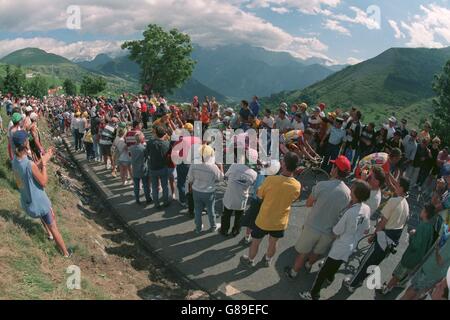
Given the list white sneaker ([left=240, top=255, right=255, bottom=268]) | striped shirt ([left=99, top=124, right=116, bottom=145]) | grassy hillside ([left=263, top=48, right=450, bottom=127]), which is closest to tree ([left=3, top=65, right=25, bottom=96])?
striped shirt ([left=99, top=124, right=116, bottom=145])

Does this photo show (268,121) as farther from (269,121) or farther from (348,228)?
(348,228)

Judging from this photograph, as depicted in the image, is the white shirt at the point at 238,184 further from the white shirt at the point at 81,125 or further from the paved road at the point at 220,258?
the white shirt at the point at 81,125

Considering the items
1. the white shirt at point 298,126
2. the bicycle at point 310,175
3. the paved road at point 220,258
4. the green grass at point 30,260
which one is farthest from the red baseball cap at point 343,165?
the white shirt at point 298,126

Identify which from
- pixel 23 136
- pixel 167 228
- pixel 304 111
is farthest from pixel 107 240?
pixel 304 111

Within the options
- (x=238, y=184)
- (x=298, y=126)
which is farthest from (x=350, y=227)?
(x=298, y=126)

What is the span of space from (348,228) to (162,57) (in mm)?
58212

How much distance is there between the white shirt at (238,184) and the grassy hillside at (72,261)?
207cm

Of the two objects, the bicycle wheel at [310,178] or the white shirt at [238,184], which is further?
the bicycle wheel at [310,178]

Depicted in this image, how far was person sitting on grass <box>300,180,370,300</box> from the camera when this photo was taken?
544cm

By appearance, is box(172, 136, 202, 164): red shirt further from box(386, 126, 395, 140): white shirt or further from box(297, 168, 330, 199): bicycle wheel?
box(386, 126, 395, 140): white shirt

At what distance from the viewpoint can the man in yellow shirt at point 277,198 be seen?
6.14 m
